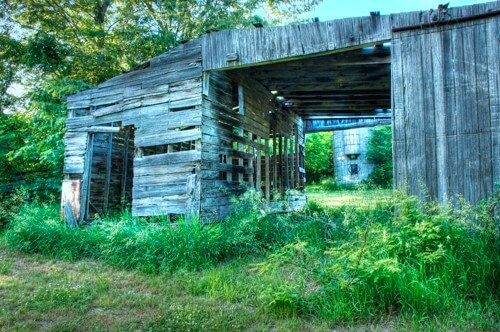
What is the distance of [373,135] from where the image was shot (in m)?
25.7

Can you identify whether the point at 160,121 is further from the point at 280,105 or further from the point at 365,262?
the point at 365,262

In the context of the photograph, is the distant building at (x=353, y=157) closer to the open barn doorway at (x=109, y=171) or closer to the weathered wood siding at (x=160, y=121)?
the open barn doorway at (x=109, y=171)

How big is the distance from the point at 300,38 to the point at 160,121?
130 inches

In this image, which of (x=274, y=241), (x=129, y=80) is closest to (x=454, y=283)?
(x=274, y=241)

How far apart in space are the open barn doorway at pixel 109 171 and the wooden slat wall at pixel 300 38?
4.19m

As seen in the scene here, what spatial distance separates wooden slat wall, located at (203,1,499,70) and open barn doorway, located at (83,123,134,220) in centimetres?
419

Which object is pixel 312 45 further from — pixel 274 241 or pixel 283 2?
pixel 283 2

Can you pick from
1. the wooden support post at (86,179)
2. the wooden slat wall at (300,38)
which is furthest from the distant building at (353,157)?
the wooden slat wall at (300,38)

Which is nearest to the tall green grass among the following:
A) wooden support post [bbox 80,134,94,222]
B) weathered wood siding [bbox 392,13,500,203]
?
weathered wood siding [bbox 392,13,500,203]

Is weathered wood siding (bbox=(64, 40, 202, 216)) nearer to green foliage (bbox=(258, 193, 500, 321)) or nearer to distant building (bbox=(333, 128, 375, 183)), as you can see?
green foliage (bbox=(258, 193, 500, 321))

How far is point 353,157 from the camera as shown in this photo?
26281 mm

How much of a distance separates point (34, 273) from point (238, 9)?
13.5 meters

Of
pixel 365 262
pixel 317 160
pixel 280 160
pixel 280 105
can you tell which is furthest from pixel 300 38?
pixel 317 160

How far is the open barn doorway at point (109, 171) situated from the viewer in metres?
9.88
